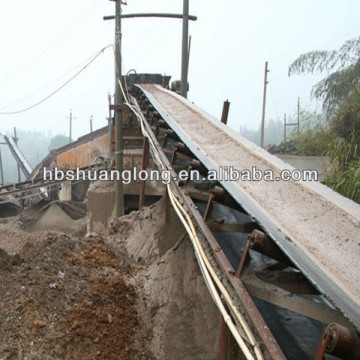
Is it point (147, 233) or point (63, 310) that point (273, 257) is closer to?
point (63, 310)

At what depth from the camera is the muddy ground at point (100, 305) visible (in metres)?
2.74

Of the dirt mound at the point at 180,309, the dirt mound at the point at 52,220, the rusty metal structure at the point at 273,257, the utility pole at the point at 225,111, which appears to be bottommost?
the dirt mound at the point at 52,220

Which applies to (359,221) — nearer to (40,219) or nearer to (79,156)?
(40,219)

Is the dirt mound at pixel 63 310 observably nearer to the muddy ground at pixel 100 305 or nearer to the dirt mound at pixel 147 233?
the muddy ground at pixel 100 305

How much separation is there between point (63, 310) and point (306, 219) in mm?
1972

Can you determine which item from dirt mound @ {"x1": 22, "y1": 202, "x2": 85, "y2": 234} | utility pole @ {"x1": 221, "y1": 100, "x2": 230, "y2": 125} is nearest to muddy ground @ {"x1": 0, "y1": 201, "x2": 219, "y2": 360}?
utility pole @ {"x1": 221, "y1": 100, "x2": 230, "y2": 125}

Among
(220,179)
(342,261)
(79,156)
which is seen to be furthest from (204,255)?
(79,156)

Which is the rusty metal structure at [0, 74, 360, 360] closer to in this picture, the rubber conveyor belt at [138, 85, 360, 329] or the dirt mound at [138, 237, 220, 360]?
the rubber conveyor belt at [138, 85, 360, 329]

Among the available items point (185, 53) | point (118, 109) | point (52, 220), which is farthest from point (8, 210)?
point (185, 53)

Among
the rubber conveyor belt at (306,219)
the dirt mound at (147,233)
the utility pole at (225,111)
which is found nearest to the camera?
the rubber conveyor belt at (306,219)

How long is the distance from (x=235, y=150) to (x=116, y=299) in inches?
74.0

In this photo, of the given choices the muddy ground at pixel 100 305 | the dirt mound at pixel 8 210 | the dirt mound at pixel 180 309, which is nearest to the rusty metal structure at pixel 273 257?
the dirt mound at pixel 180 309

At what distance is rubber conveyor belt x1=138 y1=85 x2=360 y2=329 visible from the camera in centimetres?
176

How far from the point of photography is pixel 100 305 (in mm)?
3215
